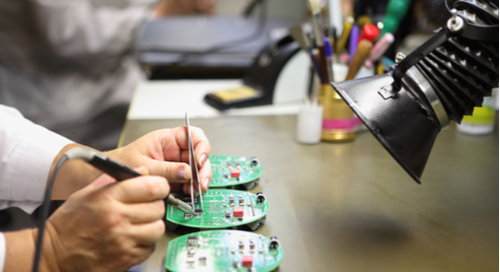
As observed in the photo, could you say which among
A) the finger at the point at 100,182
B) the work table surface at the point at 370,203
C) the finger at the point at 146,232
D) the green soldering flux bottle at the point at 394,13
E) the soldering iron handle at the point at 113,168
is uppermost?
the green soldering flux bottle at the point at 394,13

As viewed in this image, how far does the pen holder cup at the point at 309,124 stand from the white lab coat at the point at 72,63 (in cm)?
89

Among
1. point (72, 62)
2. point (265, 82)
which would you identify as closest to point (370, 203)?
point (265, 82)

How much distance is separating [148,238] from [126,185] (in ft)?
0.25

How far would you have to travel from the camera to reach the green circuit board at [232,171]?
0.75 m

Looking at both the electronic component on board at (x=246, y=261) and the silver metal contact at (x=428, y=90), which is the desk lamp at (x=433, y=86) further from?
the electronic component on board at (x=246, y=261)

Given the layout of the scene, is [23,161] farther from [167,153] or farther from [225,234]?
[225,234]

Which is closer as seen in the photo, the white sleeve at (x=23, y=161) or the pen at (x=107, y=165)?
the pen at (x=107, y=165)

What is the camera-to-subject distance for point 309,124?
1.04m

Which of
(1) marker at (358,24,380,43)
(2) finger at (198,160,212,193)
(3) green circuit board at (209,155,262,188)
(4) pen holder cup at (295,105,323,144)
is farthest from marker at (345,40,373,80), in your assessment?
(2) finger at (198,160,212,193)

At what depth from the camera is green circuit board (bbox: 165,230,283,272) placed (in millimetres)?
505

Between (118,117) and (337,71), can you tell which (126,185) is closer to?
(337,71)

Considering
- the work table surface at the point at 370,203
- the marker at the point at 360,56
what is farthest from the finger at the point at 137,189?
the marker at the point at 360,56

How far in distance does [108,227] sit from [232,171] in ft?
1.07

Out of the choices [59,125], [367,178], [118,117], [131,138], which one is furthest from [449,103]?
[59,125]
